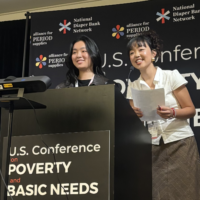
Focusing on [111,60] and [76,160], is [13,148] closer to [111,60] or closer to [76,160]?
[76,160]

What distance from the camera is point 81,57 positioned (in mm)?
2729

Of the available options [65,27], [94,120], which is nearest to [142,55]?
[65,27]

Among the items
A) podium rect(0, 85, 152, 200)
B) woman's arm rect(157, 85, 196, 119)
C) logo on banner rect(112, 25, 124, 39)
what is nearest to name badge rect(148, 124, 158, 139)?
woman's arm rect(157, 85, 196, 119)

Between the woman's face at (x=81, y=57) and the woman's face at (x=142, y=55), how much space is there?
362 mm

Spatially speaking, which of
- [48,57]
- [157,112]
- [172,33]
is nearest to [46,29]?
[48,57]

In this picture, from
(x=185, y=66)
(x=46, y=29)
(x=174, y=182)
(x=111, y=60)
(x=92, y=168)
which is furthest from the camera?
(x=46, y=29)

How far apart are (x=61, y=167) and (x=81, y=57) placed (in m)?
1.61

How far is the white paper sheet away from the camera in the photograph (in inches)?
76.9

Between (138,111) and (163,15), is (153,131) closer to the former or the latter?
(138,111)

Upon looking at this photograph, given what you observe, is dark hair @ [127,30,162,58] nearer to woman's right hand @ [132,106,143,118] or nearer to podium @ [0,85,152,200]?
woman's right hand @ [132,106,143,118]

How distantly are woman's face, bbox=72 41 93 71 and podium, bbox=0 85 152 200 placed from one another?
1.34 metres

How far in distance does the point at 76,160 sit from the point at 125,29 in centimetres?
256

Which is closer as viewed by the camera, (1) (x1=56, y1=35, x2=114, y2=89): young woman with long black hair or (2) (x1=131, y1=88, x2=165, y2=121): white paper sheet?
(2) (x1=131, y1=88, x2=165, y2=121): white paper sheet

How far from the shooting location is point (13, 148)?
130 cm
